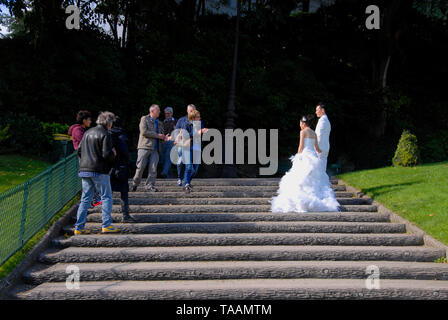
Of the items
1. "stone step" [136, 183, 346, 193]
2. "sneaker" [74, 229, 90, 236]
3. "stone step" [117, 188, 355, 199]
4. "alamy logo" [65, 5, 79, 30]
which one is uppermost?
"alamy logo" [65, 5, 79, 30]

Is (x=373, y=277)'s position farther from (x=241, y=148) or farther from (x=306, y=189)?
(x=241, y=148)

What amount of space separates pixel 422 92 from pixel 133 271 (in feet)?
70.4

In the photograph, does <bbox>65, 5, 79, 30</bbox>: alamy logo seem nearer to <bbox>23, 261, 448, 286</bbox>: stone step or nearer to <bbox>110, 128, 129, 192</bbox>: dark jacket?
<bbox>110, 128, 129, 192</bbox>: dark jacket

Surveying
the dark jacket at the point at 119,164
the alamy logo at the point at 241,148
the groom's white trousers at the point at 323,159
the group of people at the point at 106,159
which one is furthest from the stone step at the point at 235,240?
the alamy logo at the point at 241,148

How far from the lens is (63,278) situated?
17.9 feet

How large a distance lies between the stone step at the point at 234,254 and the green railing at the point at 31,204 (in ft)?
1.73

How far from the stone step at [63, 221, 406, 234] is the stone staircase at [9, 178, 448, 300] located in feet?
0.06

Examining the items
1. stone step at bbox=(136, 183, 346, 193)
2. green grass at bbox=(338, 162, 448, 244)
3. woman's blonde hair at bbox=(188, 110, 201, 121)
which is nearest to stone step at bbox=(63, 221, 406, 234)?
green grass at bbox=(338, 162, 448, 244)

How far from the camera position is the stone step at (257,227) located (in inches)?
271

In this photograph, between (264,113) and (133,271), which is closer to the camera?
(133,271)

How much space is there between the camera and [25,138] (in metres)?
10.9

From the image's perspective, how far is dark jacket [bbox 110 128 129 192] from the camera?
6.76m
